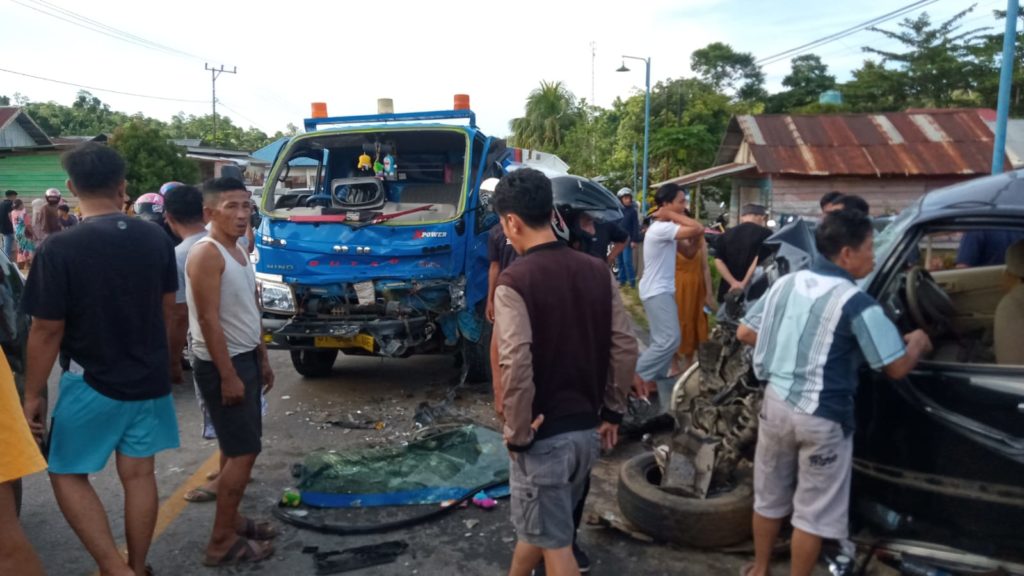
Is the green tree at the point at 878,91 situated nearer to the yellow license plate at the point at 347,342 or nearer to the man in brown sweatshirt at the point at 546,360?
the yellow license plate at the point at 347,342

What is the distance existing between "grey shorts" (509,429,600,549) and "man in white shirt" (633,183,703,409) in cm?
314

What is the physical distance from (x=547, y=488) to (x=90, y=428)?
6.35 feet

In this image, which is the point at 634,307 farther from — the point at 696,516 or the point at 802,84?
the point at 802,84

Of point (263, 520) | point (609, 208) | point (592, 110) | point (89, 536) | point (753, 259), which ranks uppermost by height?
point (592, 110)

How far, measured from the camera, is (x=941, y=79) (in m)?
35.9

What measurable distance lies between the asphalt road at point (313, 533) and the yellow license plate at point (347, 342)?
559 millimetres

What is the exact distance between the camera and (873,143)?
675 inches

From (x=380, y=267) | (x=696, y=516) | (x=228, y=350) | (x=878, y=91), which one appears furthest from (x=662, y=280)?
(x=878, y=91)

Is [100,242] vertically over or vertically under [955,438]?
over

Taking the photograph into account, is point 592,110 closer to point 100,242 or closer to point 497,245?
point 497,245

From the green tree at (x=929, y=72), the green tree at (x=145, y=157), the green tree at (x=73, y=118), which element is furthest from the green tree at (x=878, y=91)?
the green tree at (x=73, y=118)

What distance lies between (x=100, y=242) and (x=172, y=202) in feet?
5.30

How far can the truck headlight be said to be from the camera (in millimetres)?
6371

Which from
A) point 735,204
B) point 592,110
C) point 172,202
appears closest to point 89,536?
point 172,202
